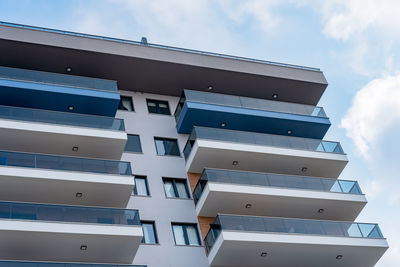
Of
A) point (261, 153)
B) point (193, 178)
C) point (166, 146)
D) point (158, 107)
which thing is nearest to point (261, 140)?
point (261, 153)

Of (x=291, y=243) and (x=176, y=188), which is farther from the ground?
(x=176, y=188)

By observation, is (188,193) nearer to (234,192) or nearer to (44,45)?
(234,192)

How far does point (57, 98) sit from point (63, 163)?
4.38 m

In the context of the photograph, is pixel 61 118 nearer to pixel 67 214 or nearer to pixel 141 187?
pixel 141 187

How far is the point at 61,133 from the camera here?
22406 mm

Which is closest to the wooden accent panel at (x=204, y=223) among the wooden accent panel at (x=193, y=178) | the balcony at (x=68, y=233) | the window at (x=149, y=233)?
the wooden accent panel at (x=193, y=178)

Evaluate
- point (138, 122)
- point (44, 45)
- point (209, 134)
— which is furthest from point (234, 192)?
point (44, 45)

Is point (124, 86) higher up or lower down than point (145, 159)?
higher up

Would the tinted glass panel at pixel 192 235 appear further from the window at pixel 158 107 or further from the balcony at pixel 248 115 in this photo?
the window at pixel 158 107

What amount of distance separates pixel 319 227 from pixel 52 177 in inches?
407

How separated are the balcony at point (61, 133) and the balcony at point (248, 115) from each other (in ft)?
12.2

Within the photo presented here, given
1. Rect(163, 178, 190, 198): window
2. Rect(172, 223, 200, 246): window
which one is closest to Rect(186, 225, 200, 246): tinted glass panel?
Rect(172, 223, 200, 246): window

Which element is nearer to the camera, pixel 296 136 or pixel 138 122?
pixel 138 122

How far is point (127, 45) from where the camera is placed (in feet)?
89.2
